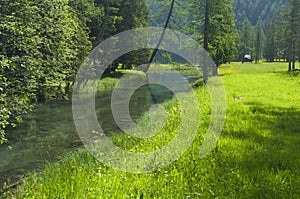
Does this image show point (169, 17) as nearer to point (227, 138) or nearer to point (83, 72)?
point (83, 72)

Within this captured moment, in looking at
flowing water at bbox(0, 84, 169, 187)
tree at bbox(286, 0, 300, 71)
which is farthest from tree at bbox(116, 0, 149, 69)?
flowing water at bbox(0, 84, 169, 187)

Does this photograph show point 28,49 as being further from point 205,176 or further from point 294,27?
point 294,27

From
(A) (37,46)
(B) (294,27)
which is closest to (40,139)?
(A) (37,46)

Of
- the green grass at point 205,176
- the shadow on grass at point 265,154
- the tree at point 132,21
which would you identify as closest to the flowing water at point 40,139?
the green grass at point 205,176

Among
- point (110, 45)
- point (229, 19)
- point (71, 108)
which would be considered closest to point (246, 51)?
point (229, 19)

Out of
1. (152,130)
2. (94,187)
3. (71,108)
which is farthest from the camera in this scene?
(71,108)

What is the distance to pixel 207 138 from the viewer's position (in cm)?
980

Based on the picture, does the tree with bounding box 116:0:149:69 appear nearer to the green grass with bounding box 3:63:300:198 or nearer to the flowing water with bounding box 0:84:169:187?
the flowing water with bounding box 0:84:169:187

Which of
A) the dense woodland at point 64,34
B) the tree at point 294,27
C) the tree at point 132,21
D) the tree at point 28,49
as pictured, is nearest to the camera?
the tree at point 28,49

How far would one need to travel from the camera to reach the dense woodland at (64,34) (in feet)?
52.7

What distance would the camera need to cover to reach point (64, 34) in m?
25.3

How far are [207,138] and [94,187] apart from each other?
467 cm

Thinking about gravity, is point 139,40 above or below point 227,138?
above

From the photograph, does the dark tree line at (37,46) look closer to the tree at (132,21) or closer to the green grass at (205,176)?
the tree at (132,21)
